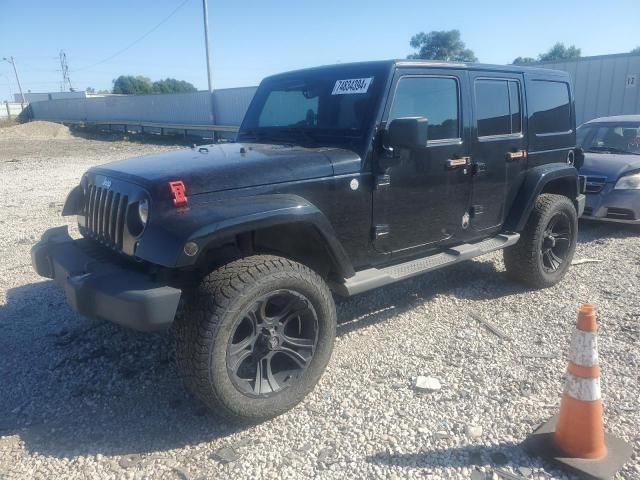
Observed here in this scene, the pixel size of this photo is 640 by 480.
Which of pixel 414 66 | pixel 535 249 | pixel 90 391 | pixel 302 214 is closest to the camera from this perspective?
pixel 302 214

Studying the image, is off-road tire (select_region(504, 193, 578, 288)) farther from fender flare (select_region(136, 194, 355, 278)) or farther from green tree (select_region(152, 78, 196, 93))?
green tree (select_region(152, 78, 196, 93))

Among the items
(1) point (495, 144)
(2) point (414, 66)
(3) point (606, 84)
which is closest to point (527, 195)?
(1) point (495, 144)

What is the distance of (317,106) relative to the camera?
12.5 feet

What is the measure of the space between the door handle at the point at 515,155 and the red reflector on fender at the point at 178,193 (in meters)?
2.87

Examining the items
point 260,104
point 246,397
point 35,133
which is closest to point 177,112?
point 35,133

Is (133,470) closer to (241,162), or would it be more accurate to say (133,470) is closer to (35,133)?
(241,162)

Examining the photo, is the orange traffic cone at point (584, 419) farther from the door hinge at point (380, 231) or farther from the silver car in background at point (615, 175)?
the silver car in background at point (615, 175)

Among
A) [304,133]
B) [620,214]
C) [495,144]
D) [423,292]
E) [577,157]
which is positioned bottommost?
[423,292]

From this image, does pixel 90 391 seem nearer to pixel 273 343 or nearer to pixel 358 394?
pixel 273 343

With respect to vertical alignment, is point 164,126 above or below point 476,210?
below

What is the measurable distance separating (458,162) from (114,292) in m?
2.61

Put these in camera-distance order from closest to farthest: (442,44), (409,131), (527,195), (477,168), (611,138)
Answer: (409,131)
(477,168)
(527,195)
(611,138)
(442,44)

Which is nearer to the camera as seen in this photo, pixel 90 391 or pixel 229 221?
pixel 229 221

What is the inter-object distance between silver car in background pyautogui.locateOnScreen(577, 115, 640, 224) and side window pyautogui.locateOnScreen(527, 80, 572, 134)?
7.12ft
